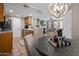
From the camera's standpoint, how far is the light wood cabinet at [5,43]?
6.79 feet

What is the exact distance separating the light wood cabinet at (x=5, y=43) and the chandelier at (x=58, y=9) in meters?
0.71

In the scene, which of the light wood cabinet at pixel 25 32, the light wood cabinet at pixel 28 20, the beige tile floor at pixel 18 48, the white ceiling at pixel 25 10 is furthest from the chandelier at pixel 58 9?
the beige tile floor at pixel 18 48

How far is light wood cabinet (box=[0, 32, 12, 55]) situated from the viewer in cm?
207

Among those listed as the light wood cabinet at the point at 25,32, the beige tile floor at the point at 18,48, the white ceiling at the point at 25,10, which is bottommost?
the beige tile floor at the point at 18,48

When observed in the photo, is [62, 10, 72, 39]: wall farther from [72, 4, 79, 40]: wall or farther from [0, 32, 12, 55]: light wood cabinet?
[0, 32, 12, 55]: light wood cabinet

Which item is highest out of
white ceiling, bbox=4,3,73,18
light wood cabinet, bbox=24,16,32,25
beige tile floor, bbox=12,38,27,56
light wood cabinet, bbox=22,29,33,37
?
white ceiling, bbox=4,3,73,18

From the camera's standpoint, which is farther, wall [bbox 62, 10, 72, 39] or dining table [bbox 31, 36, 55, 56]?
wall [bbox 62, 10, 72, 39]

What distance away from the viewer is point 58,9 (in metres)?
2.06

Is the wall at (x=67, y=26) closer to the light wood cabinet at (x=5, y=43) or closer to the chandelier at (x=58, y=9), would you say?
the chandelier at (x=58, y=9)

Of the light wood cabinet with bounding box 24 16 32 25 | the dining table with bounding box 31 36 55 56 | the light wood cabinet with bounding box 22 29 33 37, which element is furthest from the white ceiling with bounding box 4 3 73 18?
the dining table with bounding box 31 36 55 56

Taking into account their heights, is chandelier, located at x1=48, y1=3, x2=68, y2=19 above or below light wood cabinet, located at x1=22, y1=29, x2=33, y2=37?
above

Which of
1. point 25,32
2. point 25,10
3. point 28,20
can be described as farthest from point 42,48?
point 25,10

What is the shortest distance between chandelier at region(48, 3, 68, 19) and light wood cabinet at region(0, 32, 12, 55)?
28.1 inches

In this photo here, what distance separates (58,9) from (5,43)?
3.10 ft
